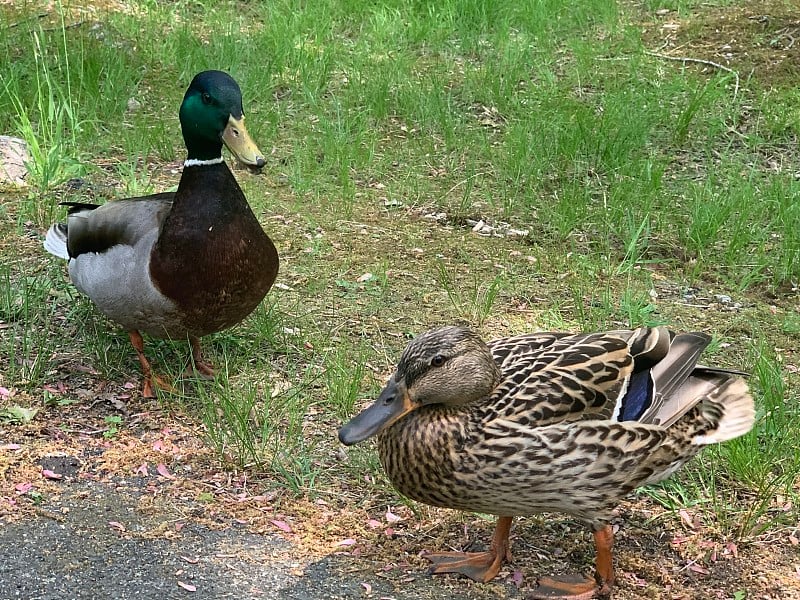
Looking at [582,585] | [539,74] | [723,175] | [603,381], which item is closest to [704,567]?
[582,585]

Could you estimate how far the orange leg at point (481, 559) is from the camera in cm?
323

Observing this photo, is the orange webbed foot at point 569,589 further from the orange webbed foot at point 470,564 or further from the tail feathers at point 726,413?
the tail feathers at point 726,413

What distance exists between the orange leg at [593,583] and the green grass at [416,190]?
1.61 ft

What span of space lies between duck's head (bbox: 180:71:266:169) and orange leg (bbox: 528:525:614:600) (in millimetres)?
1912

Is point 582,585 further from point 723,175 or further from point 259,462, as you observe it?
point 723,175

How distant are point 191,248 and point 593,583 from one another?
1.88m

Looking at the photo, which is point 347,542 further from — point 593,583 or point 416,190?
point 416,190

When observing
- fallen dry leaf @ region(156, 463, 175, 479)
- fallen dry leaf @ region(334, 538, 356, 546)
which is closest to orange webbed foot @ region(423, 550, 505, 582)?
fallen dry leaf @ region(334, 538, 356, 546)

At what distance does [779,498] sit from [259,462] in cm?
180

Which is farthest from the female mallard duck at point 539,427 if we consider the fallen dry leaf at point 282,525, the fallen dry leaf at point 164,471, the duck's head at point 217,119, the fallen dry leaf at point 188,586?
the duck's head at point 217,119

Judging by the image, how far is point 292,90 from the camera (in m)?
7.18

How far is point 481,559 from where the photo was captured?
10.7 feet

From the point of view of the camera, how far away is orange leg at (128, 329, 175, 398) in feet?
13.6

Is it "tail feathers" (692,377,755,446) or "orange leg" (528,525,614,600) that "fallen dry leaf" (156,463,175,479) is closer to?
"orange leg" (528,525,614,600)
